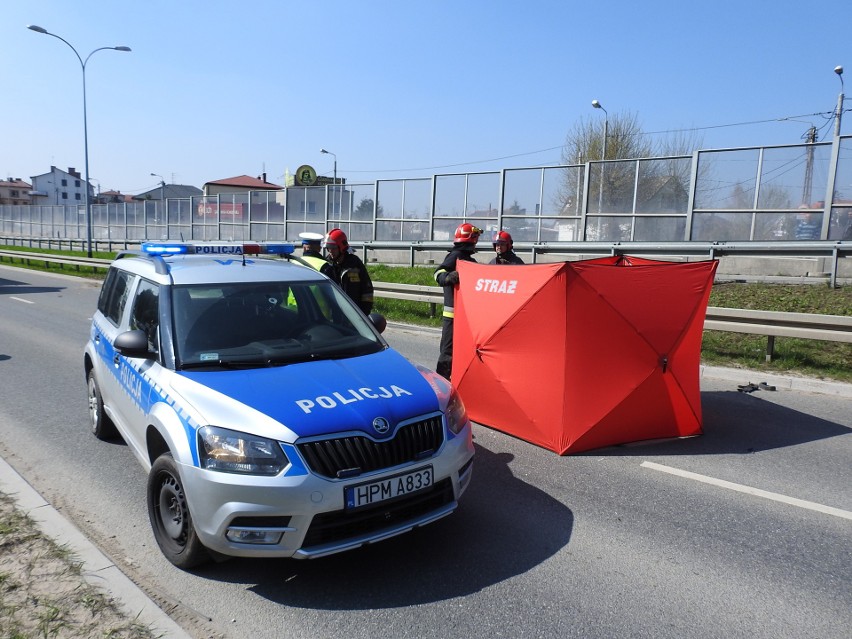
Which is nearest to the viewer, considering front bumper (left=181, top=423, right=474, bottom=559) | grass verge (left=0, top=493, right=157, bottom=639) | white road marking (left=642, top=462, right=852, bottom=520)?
grass verge (left=0, top=493, right=157, bottom=639)

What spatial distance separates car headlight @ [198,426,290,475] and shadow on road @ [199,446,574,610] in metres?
0.71

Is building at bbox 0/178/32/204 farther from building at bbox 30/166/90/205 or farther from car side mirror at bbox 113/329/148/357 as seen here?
car side mirror at bbox 113/329/148/357

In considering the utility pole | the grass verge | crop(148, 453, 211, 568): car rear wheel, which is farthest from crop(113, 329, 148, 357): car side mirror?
the utility pole

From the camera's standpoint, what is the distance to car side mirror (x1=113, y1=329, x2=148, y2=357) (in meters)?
4.03

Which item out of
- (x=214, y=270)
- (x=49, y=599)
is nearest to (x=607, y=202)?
(x=214, y=270)

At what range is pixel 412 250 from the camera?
19297 mm

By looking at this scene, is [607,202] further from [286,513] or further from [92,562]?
[92,562]

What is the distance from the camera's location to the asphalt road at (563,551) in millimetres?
3129

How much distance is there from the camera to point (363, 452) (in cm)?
330

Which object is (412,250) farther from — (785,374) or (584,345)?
(584,345)

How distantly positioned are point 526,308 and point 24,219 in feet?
194

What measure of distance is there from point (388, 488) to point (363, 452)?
24cm

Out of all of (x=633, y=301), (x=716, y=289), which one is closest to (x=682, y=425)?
(x=633, y=301)

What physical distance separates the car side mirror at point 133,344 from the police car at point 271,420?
11mm
